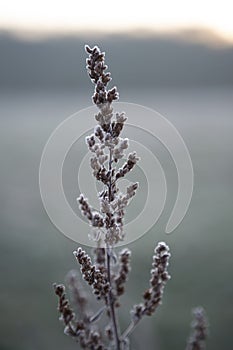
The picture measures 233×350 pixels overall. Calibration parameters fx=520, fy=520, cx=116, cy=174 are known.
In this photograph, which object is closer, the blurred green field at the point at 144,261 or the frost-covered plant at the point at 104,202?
the frost-covered plant at the point at 104,202

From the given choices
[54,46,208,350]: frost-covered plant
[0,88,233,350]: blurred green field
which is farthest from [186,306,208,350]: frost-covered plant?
[0,88,233,350]: blurred green field

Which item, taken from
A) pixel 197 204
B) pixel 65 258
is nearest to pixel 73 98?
pixel 197 204

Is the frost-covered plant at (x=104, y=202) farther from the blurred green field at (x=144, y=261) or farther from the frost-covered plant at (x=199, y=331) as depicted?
the blurred green field at (x=144, y=261)

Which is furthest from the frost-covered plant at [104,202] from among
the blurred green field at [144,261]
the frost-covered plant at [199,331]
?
the blurred green field at [144,261]

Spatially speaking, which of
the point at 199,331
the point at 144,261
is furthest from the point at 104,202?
the point at 144,261

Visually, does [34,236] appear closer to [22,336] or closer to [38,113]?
[22,336]

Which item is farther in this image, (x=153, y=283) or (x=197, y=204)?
(x=197, y=204)

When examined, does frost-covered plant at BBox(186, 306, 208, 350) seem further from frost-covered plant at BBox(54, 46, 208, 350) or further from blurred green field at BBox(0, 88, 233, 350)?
blurred green field at BBox(0, 88, 233, 350)

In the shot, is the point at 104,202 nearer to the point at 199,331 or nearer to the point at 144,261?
the point at 199,331
